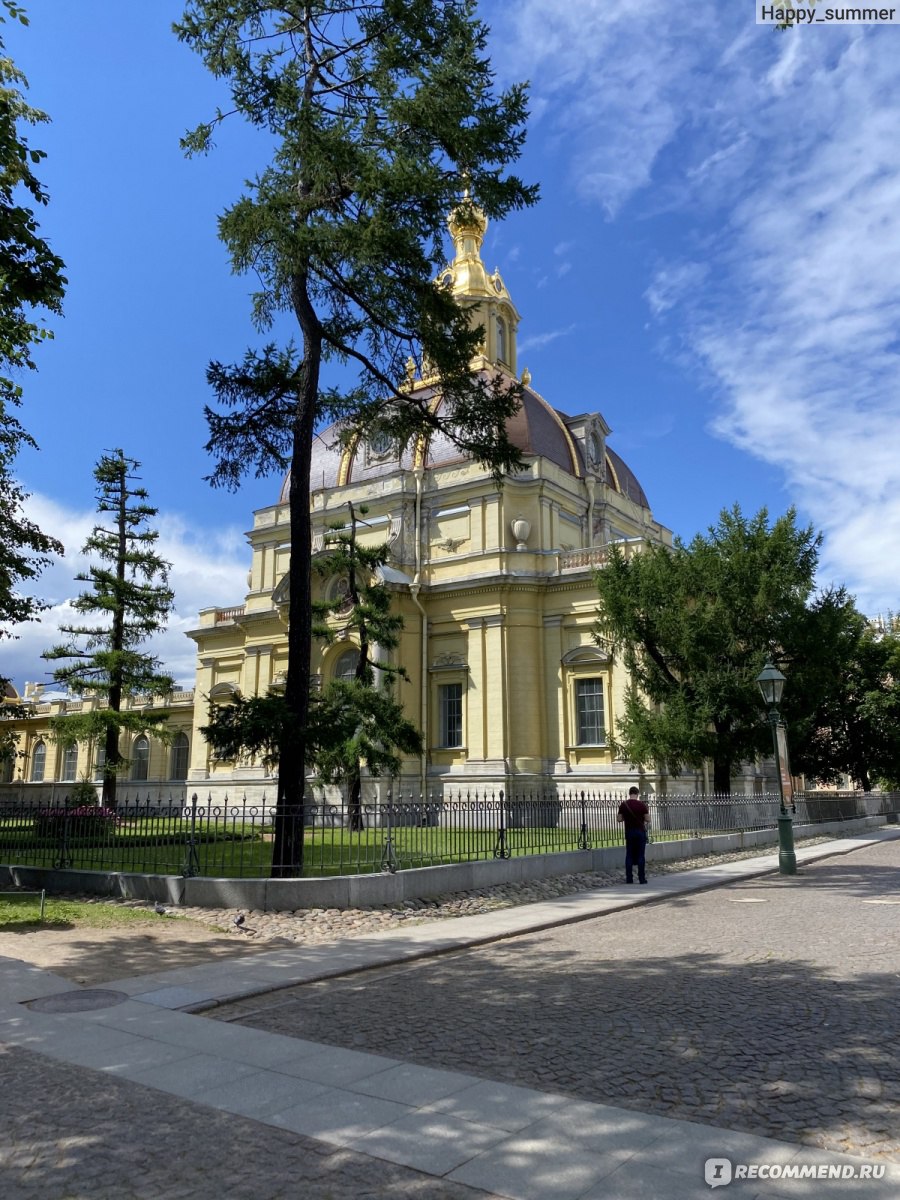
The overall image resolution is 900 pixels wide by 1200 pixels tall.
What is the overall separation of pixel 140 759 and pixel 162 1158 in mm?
50371

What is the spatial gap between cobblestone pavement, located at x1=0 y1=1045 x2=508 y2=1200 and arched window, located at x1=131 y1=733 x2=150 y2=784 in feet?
157

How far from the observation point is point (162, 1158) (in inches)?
172

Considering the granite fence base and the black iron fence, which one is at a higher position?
the black iron fence

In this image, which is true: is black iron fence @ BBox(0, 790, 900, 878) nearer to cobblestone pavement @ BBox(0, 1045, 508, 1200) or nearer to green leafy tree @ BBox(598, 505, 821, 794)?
cobblestone pavement @ BBox(0, 1045, 508, 1200)

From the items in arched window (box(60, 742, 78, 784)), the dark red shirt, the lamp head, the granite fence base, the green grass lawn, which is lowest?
the green grass lawn

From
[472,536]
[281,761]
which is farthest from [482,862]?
[472,536]

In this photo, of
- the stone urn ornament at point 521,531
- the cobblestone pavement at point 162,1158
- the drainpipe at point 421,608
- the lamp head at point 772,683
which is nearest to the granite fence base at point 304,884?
the lamp head at point 772,683

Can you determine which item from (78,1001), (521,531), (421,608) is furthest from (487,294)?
(78,1001)

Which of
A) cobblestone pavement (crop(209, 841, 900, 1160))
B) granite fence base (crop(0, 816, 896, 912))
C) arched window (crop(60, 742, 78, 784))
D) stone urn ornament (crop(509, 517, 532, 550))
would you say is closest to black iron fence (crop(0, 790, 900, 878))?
granite fence base (crop(0, 816, 896, 912))

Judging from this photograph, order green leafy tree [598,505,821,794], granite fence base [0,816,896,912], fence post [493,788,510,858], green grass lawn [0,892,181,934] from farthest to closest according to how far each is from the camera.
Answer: green leafy tree [598,505,821,794] < fence post [493,788,510,858] < granite fence base [0,816,896,912] < green grass lawn [0,892,181,934]

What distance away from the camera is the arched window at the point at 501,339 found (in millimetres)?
46125

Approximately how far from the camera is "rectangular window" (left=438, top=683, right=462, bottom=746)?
35.3 metres

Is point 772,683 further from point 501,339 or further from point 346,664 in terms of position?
point 501,339

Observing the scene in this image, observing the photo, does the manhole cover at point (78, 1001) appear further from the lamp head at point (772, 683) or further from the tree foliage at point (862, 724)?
the tree foliage at point (862, 724)
